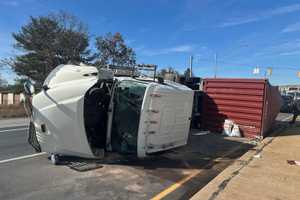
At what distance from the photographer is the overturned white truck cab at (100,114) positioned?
215 inches

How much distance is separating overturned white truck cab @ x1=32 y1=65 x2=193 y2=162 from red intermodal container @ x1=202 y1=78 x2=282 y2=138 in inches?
223

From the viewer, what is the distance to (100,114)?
5.98 metres

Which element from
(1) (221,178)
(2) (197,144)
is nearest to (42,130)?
(1) (221,178)

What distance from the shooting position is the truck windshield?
5.68 m

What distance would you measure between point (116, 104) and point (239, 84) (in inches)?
275

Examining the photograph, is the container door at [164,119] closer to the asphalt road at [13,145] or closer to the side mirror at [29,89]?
the side mirror at [29,89]

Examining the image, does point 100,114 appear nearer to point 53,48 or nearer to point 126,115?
point 126,115

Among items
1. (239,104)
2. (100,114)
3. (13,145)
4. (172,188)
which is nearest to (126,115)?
(100,114)

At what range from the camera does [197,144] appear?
8898mm

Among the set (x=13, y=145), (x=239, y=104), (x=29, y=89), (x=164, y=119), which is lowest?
(x=13, y=145)

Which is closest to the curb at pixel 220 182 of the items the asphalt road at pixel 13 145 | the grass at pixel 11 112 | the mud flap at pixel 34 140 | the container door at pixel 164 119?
the container door at pixel 164 119

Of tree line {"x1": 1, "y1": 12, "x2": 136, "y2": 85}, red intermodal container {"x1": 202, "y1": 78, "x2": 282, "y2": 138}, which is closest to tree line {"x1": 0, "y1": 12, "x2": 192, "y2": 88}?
tree line {"x1": 1, "y1": 12, "x2": 136, "y2": 85}

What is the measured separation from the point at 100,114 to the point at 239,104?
7059 millimetres

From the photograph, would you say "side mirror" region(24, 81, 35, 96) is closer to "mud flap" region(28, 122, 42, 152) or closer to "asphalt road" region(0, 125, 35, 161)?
"mud flap" region(28, 122, 42, 152)
